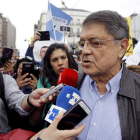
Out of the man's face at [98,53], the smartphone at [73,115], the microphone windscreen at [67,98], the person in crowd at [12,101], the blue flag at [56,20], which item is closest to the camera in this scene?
the smartphone at [73,115]

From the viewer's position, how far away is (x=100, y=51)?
1.31 metres

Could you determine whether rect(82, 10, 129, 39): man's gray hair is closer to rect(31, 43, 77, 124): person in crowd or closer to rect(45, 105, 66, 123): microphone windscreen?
rect(45, 105, 66, 123): microphone windscreen

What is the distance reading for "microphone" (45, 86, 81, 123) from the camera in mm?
993

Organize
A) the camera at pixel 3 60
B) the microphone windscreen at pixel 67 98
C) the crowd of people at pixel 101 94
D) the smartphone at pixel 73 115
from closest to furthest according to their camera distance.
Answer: the smartphone at pixel 73 115 → the microphone windscreen at pixel 67 98 → the crowd of people at pixel 101 94 → the camera at pixel 3 60

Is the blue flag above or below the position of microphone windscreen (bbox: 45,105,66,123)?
above

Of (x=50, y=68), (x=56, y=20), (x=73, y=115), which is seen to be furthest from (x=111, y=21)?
(x=56, y=20)

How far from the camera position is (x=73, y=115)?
0.94m

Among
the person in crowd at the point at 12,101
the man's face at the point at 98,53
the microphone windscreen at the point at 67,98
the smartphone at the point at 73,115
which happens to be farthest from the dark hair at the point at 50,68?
the smartphone at the point at 73,115

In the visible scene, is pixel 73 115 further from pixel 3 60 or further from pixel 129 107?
pixel 3 60

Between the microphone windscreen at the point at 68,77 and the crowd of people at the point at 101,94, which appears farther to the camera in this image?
the microphone windscreen at the point at 68,77

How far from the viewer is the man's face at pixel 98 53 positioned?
130 centimetres

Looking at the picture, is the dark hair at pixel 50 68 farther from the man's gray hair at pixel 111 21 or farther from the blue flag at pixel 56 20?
the blue flag at pixel 56 20

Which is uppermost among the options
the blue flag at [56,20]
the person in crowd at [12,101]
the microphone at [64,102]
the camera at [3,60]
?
the blue flag at [56,20]

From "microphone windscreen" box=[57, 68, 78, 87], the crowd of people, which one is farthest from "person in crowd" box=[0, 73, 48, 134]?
"microphone windscreen" box=[57, 68, 78, 87]
